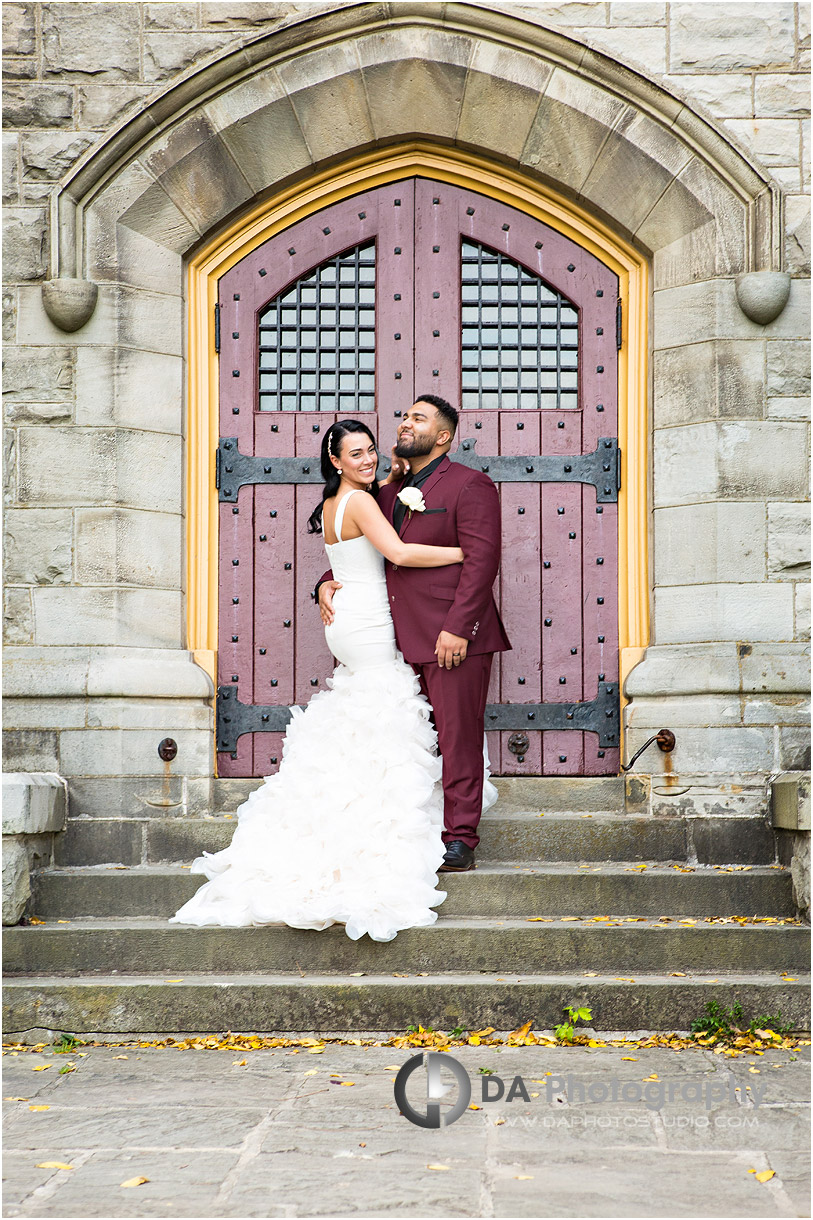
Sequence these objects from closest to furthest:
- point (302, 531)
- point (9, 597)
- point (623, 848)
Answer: point (623, 848) → point (9, 597) → point (302, 531)

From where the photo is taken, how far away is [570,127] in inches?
207

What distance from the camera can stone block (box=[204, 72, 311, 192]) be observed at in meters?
5.21

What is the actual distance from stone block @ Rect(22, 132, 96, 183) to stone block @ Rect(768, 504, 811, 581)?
3.46m

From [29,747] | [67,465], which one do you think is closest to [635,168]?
[67,465]

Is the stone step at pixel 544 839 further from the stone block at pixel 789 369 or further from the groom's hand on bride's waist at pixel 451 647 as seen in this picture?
the stone block at pixel 789 369

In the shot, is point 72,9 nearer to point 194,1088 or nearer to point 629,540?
point 629,540

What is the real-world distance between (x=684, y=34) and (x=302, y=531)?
2.78 metres

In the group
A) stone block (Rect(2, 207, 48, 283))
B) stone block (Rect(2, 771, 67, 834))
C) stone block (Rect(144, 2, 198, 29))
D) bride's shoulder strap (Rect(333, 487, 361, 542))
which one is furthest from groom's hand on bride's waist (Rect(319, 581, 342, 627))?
stone block (Rect(144, 2, 198, 29))

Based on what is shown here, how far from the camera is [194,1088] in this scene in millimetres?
3301

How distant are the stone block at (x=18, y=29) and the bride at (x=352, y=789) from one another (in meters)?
2.24

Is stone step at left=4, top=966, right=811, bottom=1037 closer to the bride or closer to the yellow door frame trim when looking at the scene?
the bride

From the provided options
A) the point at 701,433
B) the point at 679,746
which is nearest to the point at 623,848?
the point at 679,746

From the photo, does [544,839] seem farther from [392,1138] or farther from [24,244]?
[24,244]

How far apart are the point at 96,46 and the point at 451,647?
123 inches
